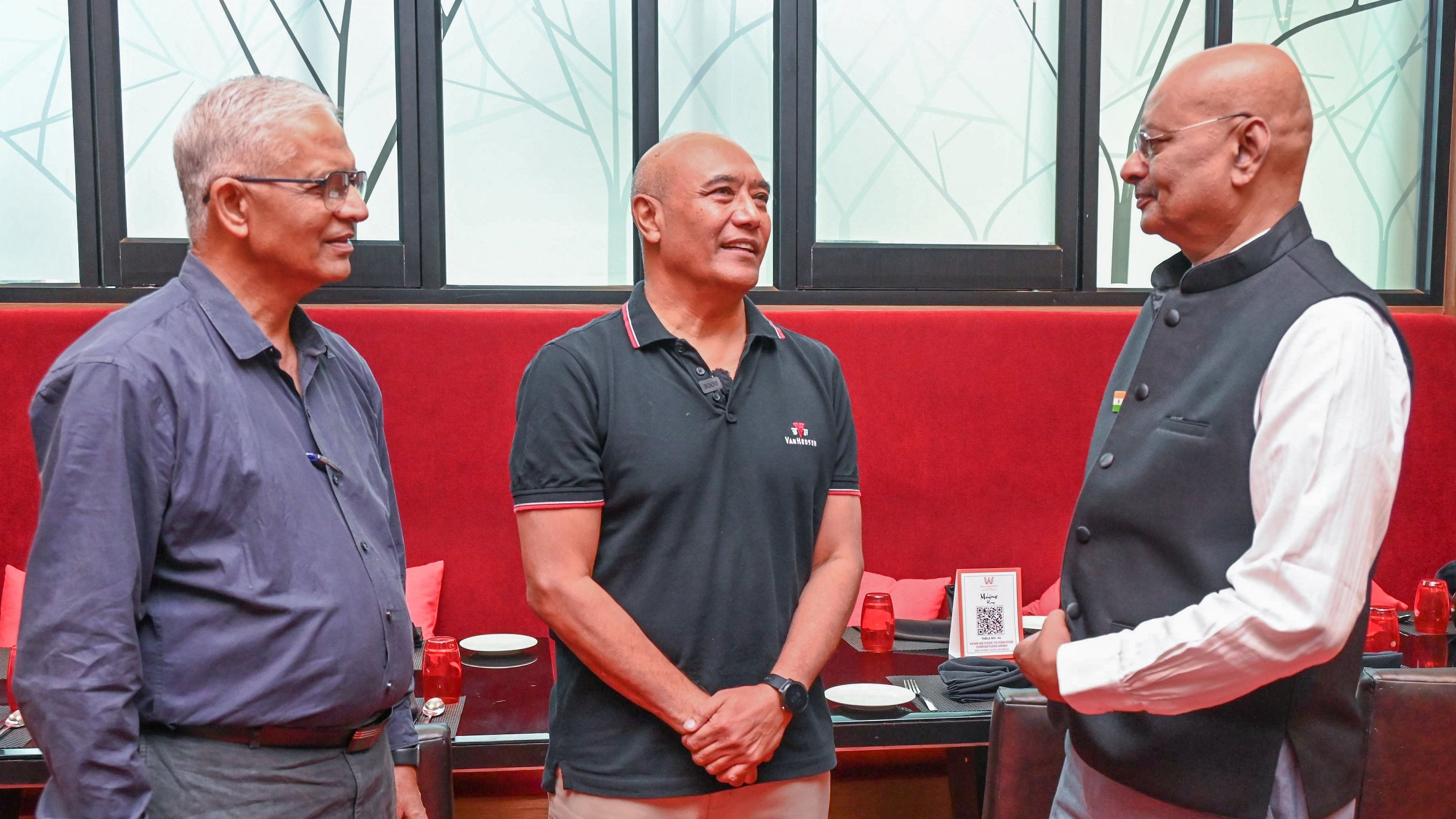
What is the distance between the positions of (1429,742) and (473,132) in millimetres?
2783

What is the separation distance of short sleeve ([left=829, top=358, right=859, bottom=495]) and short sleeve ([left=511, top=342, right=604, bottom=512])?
0.38m

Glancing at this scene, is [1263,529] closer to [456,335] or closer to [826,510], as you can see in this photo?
[826,510]

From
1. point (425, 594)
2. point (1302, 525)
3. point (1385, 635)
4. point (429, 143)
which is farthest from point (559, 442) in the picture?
point (429, 143)

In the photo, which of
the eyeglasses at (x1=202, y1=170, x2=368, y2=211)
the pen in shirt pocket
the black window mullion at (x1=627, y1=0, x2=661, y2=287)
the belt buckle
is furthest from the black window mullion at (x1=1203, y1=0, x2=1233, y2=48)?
the belt buckle

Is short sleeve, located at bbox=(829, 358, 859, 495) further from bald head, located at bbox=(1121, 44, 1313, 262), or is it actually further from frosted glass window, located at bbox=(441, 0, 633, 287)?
frosted glass window, located at bbox=(441, 0, 633, 287)

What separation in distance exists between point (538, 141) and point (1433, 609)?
2.64 meters

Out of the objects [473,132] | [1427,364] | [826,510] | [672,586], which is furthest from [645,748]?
[1427,364]

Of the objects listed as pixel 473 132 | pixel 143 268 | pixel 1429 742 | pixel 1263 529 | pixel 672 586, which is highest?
pixel 473 132

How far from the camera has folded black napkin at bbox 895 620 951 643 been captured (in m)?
2.64

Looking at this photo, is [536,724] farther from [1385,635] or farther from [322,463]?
[1385,635]

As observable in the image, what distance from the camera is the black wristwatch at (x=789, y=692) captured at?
1.52m

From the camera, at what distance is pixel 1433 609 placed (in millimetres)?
2674

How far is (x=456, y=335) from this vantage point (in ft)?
10.5

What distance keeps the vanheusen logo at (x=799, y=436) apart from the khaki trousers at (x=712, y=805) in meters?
0.46
